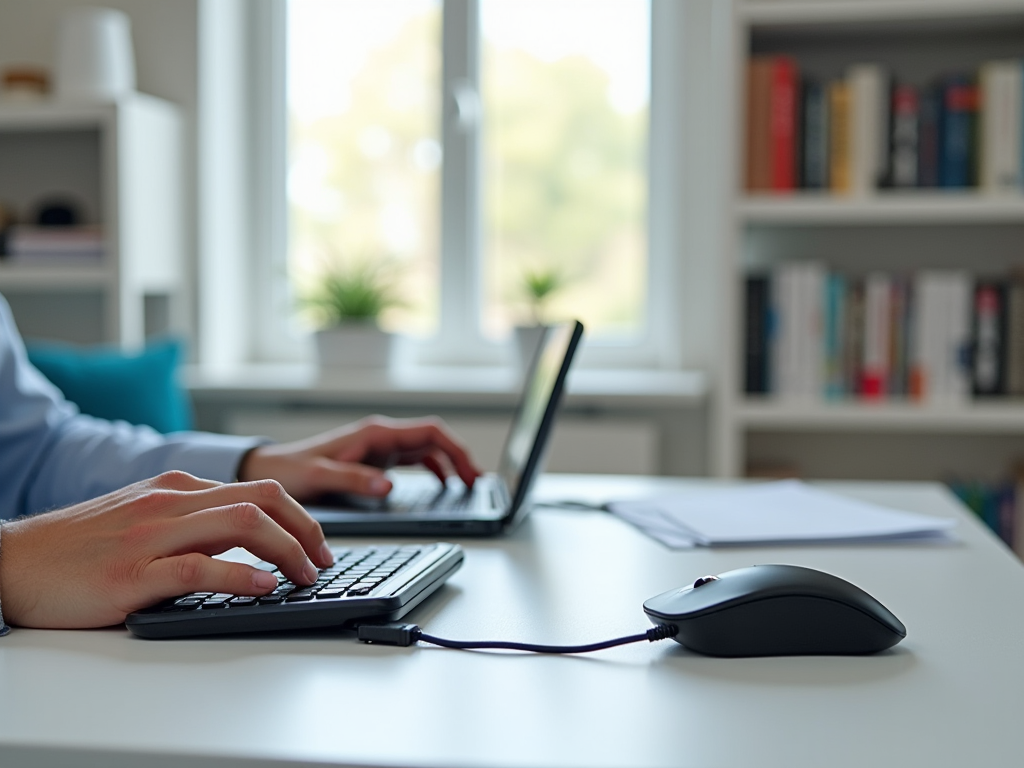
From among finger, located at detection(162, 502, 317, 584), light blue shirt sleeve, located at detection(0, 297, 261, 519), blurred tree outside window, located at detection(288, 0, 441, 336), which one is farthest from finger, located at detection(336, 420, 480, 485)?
blurred tree outside window, located at detection(288, 0, 441, 336)

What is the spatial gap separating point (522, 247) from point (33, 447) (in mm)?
1768

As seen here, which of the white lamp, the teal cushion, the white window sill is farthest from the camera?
the white lamp

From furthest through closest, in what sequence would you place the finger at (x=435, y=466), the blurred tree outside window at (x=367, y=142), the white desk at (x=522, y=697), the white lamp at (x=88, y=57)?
the blurred tree outside window at (x=367, y=142), the white lamp at (x=88, y=57), the finger at (x=435, y=466), the white desk at (x=522, y=697)

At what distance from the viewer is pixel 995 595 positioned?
825 millimetres

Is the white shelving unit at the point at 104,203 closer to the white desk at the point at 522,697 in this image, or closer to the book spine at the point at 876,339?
the book spine at the point at 876,339

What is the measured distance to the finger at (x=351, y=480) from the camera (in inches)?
44.0

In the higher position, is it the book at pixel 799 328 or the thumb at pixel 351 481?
the book at pixel 799 328

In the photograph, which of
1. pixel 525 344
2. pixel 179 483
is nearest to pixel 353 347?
pixel 525 344

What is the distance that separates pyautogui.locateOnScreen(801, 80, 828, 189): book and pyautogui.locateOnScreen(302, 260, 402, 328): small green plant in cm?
100

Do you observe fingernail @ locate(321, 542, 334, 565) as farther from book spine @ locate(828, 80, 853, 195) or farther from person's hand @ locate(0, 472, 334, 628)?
book spine @ locate(828, 80, 853, 195)

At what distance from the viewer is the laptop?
39.4 inches

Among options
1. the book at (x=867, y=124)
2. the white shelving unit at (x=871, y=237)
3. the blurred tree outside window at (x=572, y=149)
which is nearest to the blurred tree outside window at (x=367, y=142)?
the blurred tree outside window at (x=572, y=149)

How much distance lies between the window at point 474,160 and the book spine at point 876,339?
63 centimetres

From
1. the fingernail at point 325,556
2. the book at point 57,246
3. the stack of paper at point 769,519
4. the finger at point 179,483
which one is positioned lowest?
the stack of paper at point 769,519
